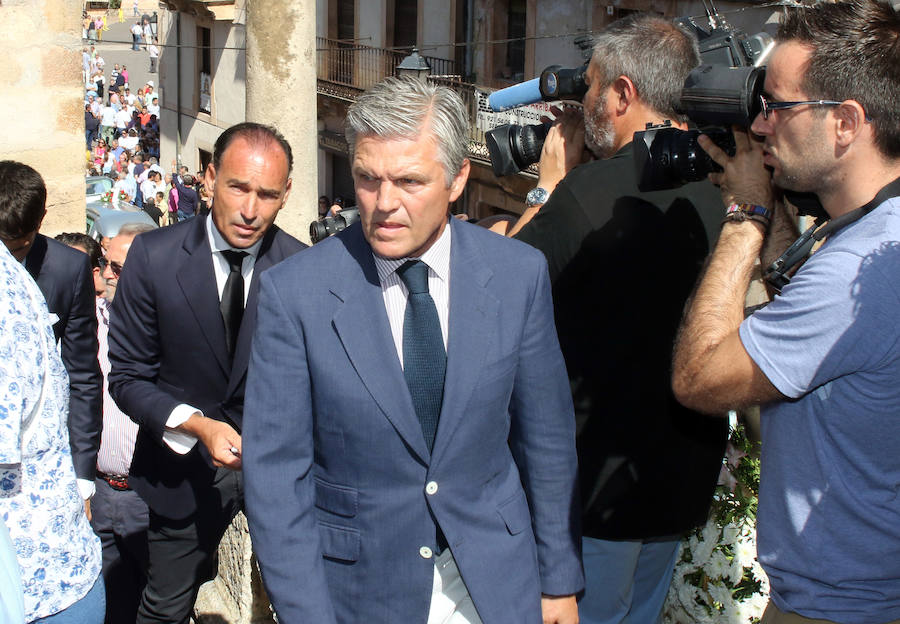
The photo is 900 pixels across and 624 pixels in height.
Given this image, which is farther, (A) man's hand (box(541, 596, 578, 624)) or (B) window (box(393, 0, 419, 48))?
(B) window (box(393, 0, 419, 48))

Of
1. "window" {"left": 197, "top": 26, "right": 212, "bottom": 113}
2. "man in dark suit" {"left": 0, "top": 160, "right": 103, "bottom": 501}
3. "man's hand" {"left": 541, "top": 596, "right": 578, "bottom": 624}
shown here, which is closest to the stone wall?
"man in dark suit" {"left": 0, "top": 160, "right": 103, "bottom": 501}

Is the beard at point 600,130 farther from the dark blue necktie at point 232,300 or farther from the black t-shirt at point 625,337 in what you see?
the dark blue necktie at point 232,300

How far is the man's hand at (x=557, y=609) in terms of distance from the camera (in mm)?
2527

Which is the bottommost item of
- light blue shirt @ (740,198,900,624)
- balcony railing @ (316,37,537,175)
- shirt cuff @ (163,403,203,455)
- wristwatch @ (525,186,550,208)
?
shirt cuff @ (163,403,203,455)

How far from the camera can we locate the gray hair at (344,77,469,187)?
2.28 metres

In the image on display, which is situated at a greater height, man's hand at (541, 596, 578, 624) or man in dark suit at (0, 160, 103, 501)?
man in dark suit at (0, 160, 103, 501)

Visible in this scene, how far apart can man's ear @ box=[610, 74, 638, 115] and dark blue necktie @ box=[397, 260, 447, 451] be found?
34.4 inches

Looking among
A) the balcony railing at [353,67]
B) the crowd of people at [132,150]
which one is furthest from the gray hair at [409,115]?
the balcony railing at [353,67]

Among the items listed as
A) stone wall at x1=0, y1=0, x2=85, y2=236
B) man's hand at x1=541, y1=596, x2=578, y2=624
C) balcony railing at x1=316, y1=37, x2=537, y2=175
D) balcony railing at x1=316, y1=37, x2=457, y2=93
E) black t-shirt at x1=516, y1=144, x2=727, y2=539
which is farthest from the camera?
balcony railing at x1=316, y1=37, x2=457, y2=93

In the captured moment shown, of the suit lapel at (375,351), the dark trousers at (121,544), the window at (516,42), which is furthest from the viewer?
the window at (516,42)

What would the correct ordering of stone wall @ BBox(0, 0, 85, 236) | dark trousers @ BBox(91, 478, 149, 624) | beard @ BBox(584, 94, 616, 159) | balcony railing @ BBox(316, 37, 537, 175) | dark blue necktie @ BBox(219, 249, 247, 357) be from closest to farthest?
beard @ BBox(584, 94, 616, 159), dark blue necktie @ BBox(219, 249, 247, 357), dark trousers @ BBox(91, 478, 149, 624), stone wall @ BBox(0, 0, 85, 236), balcony railing @ BBox(316, 37, 537, 175)

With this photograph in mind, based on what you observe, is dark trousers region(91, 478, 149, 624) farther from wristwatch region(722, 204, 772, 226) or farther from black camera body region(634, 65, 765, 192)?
wristwatch region(722, 204, 772, 226)

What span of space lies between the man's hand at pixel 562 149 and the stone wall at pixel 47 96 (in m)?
4.04

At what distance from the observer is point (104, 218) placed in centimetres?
1366
